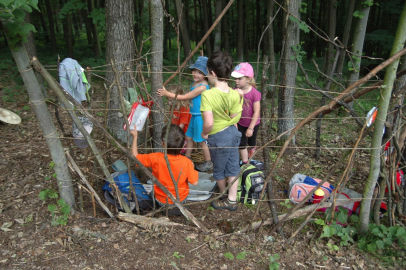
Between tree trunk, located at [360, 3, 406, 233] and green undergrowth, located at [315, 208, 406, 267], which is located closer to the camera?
tree trunk, located at [360, 3, 406, 233]

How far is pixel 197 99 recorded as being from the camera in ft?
10.7

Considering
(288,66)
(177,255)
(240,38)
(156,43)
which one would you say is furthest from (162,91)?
(240,38)

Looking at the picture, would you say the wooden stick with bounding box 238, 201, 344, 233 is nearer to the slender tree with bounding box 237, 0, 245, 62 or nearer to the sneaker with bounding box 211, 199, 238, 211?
the sneaker with bounding box 211, 199, 238, 211

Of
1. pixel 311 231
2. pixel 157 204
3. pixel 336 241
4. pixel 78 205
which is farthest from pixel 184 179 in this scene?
pixel 336 241

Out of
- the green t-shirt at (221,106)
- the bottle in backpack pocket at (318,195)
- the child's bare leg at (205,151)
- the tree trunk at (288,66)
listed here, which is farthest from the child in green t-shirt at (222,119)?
the tree trunk at (288,66)

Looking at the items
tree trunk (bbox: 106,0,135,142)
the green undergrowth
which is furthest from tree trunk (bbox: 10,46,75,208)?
the green undergrowth

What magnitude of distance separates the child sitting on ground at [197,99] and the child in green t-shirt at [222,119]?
294mm

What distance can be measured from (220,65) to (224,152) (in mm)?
841

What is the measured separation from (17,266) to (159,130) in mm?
1859

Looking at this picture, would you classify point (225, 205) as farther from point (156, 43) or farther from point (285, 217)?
point (156, 43)

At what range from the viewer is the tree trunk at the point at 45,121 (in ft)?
6.50

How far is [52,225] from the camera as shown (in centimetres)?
232

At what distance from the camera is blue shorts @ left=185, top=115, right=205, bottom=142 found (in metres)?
3.35

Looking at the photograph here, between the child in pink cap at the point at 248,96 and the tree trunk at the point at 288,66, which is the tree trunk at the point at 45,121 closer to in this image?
the child in pink cap at the point at 248,96
